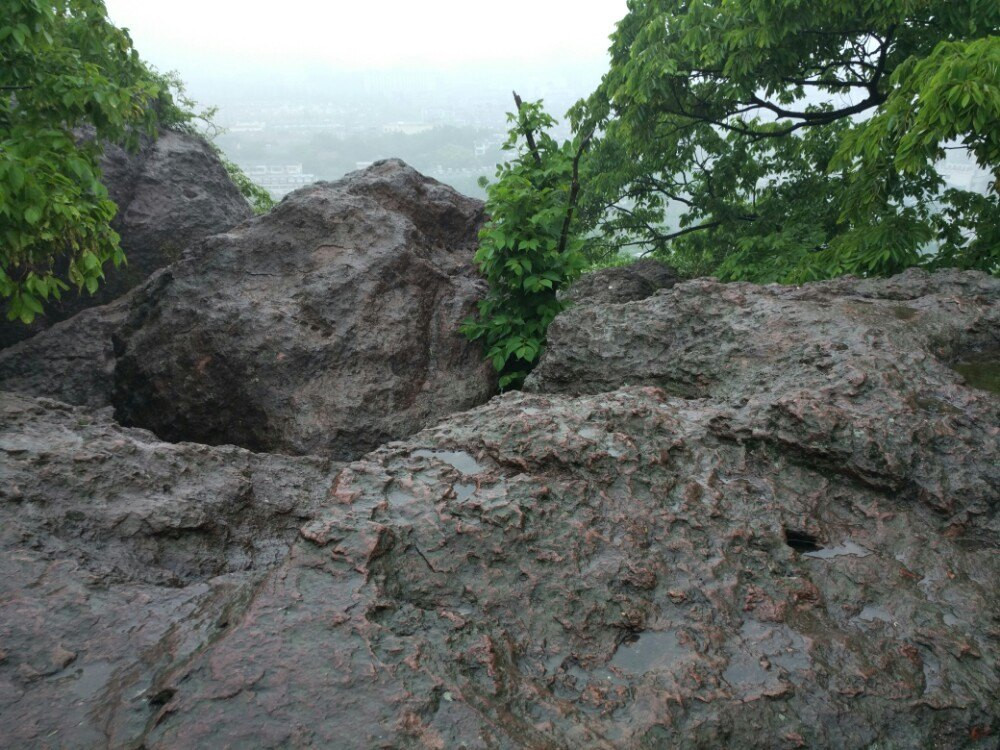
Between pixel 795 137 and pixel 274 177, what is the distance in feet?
32.7

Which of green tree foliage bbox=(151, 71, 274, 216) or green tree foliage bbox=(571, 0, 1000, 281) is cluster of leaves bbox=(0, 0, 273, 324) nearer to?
green tree foliage bbox=(151, 71, 274, 216)

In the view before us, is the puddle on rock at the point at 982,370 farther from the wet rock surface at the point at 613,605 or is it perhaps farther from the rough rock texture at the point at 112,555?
the rough rock texture at the point at 112,555

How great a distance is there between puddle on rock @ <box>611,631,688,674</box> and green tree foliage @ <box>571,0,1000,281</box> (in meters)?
4.49

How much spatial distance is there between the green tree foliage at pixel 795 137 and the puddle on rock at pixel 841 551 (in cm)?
359

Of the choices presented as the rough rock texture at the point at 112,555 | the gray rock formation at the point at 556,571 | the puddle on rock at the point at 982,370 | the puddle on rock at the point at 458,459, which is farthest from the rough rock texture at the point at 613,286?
the rough rock texture at the point at 112,555

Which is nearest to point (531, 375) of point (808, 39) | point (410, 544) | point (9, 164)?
point (410, 544)

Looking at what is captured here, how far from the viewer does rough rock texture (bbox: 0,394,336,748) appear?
2059 millimetres

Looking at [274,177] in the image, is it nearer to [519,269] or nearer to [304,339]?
[304,339]

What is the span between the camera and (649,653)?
2.44m

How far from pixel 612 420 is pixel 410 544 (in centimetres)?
123

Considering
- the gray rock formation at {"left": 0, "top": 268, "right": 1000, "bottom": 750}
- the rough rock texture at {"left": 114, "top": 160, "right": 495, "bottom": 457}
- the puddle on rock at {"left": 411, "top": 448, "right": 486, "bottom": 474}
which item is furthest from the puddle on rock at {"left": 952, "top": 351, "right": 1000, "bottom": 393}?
the rough rock texture at {"left": 114, "top": 160, "right": 495, "bottom": 457}

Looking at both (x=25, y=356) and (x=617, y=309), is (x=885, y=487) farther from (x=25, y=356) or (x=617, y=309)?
(x=25, y=356)

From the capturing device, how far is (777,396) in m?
3.48

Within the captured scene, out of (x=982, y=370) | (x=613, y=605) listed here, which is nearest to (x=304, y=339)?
(x=613, y=605)
